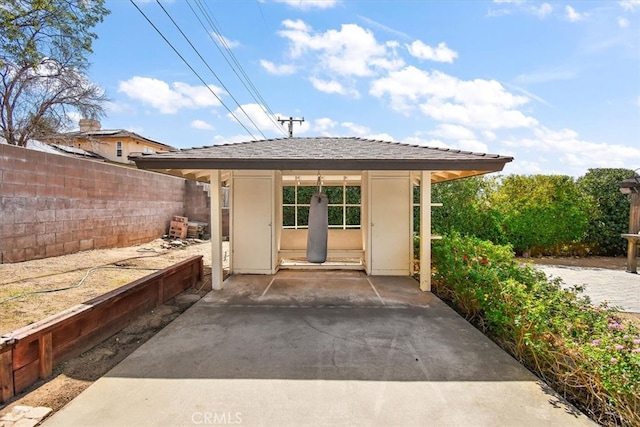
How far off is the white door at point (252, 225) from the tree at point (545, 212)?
292 inches

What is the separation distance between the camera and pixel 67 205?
23.4ft

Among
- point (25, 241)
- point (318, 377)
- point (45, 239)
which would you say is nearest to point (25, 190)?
point (25, 241)

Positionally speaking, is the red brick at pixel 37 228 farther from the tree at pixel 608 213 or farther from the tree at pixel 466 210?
the tree at pixel 608 213

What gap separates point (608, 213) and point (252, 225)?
1093 cm

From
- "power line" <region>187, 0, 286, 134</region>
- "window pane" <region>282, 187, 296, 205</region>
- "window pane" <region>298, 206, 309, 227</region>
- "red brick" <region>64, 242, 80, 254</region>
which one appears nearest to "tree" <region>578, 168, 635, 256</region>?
"window pane" <region>298, 206, 309, 227</region>

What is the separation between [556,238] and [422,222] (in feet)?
23.7

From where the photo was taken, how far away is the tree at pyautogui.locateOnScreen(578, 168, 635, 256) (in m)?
10.1

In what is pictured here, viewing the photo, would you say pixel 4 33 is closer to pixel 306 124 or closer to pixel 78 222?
pixel 78 222

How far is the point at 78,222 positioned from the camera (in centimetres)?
746

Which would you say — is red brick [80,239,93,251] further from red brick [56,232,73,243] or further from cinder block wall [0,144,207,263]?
red brick [56,232,73,243]

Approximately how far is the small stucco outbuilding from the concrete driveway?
1.84m

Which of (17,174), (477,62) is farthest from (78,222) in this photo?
(477,62)

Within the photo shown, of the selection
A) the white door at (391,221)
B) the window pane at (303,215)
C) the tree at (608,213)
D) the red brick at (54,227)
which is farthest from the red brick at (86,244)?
the tree at (608,213)

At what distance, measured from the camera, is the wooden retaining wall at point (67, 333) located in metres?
2.39
